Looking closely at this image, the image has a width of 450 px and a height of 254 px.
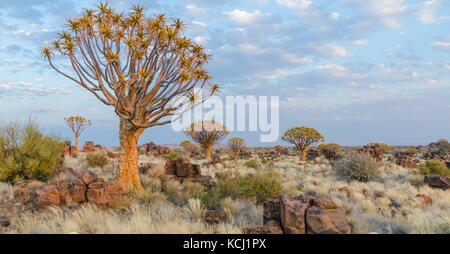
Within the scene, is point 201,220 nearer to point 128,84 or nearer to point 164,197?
point 164,197

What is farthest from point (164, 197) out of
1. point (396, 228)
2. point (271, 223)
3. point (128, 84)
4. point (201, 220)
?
point (396, 228)

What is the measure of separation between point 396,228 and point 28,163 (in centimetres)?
1313

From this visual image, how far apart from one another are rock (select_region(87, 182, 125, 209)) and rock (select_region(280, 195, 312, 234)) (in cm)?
520

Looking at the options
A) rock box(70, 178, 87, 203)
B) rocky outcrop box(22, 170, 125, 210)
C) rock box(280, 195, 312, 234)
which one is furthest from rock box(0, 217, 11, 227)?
rock box(280, 195, 312, 234)

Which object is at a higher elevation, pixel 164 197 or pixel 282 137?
pixel 282 137

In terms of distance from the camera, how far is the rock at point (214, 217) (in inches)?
277

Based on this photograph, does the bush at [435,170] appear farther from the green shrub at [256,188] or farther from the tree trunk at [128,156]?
the tree trunk at [128,156]

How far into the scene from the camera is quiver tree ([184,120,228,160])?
27.4 m

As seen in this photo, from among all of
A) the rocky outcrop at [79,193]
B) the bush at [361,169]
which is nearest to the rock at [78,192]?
the rocky outcrop at [79,193]

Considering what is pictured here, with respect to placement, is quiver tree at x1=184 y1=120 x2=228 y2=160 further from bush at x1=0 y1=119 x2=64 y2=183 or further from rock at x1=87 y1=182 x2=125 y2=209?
rock at x1=87 y1=182 x2=125 y2=209

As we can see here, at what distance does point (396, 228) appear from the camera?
694cm

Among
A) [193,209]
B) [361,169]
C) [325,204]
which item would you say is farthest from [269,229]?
[361,169]

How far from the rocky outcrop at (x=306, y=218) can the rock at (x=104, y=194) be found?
449 cm
